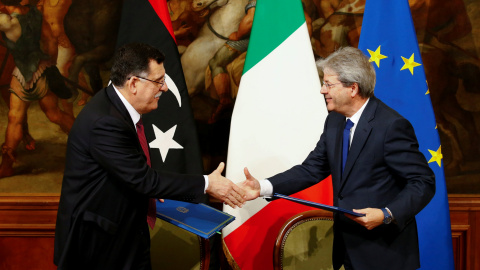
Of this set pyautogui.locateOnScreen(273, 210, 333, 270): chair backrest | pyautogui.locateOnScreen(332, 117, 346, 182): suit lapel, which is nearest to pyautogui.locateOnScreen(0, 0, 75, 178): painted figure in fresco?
pyautogui.locateOnScreen(273, 210, 333, 270): chair backrest

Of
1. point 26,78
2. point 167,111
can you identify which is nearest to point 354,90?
point 167,111

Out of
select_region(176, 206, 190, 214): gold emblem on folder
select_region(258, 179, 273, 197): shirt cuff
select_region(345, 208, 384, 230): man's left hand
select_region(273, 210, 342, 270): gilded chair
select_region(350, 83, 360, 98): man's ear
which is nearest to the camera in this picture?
select_region(345, 208, 384, 230): man's left hand

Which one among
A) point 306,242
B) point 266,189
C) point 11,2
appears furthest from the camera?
point 11,2

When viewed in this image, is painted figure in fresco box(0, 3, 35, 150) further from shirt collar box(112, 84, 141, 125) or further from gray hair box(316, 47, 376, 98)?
gray hair box(316, 47, 376, 98)

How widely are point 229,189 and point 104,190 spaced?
62cm

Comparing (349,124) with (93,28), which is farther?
(93,28)

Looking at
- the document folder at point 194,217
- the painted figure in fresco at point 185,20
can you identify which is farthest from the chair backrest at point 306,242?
the painted figure in fresco at point 185,20

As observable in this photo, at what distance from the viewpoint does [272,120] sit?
10.3 feet

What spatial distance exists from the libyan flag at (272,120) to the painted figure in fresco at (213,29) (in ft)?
1.30

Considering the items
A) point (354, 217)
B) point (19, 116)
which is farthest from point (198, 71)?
point (354, 217)

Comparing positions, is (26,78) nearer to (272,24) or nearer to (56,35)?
(56,35)

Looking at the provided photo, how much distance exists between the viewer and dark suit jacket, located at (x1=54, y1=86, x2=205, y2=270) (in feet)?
6.75

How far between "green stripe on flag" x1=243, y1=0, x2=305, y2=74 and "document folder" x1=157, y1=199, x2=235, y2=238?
1.17 m

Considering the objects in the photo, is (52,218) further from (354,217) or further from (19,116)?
(354,217)
